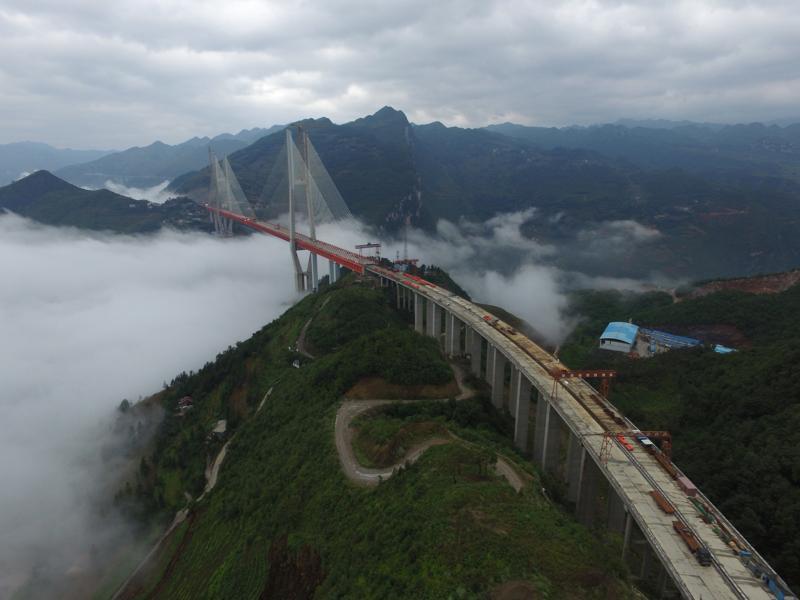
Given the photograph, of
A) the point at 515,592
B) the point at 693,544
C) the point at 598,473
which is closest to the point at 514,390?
the point at 598,473

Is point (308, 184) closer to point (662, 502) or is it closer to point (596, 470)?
point (596, 470)

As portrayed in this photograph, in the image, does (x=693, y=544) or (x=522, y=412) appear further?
(x=522, y=412)

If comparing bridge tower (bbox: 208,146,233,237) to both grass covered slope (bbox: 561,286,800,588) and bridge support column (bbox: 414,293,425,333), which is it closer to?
bridge support column (bbox: 414,293,425,333)

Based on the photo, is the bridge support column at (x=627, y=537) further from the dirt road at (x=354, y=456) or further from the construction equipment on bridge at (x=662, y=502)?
the dirt road at (x=354, y=456)

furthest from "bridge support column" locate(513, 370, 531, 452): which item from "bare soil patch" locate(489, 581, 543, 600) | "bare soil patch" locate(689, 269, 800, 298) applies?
"bare soil patch" locate(689, 269, 800, 298)

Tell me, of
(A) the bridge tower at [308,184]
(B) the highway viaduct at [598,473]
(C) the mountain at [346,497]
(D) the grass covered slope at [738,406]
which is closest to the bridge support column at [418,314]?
(C) the mountain at [346,497]

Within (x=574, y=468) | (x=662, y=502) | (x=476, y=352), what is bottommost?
(x=574, y=468)

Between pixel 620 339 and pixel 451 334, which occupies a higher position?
pixel 451 334

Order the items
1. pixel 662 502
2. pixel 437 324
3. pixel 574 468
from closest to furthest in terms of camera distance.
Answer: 1. pixel 662 502
2. pixel 574 468
3. pixel 437 324
